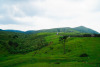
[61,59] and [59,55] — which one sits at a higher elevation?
[61,59]

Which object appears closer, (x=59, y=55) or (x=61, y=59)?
(x=61, y=59)

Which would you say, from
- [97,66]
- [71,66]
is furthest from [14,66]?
[97,66]

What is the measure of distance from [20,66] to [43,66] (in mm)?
15362

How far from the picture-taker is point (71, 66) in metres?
43.3

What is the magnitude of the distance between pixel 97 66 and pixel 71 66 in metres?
12.6

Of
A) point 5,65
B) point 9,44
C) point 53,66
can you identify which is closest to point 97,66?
point 53,66

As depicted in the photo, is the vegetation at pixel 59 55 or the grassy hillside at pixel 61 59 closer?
the grassy hillside at pixel 61 59

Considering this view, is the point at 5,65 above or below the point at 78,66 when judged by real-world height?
below

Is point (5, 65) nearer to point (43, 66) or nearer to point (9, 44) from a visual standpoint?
point (43, 66)

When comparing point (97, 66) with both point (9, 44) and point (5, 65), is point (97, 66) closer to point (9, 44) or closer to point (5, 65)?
point (5, 65)

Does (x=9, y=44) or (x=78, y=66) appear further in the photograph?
(x=9, y=44)

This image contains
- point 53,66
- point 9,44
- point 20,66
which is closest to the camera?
point 53,66

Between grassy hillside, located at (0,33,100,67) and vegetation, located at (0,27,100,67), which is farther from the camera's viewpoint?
vegetation, located at (0,27,100,67)

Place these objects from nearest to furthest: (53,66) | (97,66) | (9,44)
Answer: (97,66), (53,66), (9,44)
